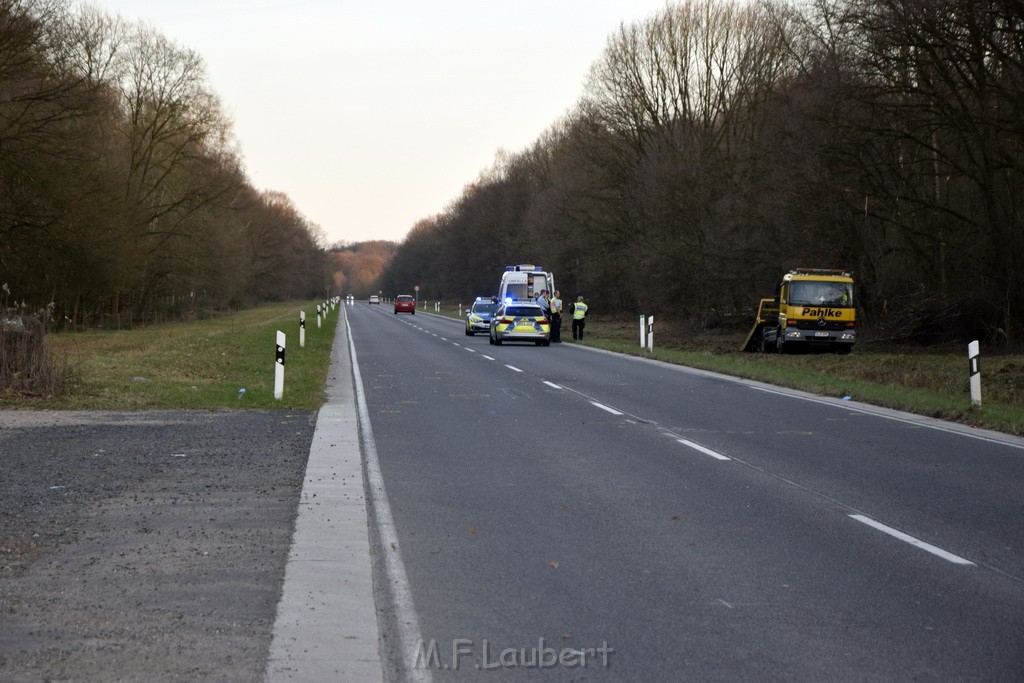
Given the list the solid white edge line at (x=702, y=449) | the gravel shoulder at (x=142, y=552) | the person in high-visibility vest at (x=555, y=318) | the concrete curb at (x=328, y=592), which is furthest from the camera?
the person in high-visibility vest at (x=555, y=318)

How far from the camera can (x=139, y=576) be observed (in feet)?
21.7

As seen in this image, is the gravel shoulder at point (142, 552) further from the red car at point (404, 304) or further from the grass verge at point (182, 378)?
the red car at point (404, 304)

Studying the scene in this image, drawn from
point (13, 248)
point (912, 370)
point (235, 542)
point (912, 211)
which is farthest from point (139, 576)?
point (912, 211)

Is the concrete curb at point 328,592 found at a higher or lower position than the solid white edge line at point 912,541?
higher

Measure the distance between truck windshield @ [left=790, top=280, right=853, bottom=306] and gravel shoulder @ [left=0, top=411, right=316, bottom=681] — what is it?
923 inches

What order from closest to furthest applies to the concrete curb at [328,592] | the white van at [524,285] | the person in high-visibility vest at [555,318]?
the concrete curb at [328,592], the person in high-visibility vest at [555,318], the white van at [524,285]

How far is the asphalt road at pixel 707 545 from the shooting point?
5.45m

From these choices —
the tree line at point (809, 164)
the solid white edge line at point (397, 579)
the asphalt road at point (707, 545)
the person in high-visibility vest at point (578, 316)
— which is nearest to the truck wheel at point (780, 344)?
the tree line at point (809, 164)

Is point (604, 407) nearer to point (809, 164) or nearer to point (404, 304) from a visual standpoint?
point (809, 164)

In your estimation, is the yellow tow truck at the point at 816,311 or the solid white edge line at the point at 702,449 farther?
the yellow tow truck at the point at 816,311

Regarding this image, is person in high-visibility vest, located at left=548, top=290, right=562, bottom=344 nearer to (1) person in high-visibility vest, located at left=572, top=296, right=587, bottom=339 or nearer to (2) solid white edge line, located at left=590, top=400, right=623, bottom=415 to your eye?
(1) person in high-visibility vest, located at left=572, top=296, right=587, bottom=339

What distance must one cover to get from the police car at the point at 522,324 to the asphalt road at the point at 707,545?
75.3 feet

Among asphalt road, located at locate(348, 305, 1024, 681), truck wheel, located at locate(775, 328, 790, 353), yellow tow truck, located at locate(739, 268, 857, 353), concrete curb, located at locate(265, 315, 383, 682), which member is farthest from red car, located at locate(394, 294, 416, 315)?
concrete curb, located at locate(265, 315, 383, 682)

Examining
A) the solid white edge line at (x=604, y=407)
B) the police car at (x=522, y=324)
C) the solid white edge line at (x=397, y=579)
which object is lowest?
the solid white edge line at (x=604, y=407)
